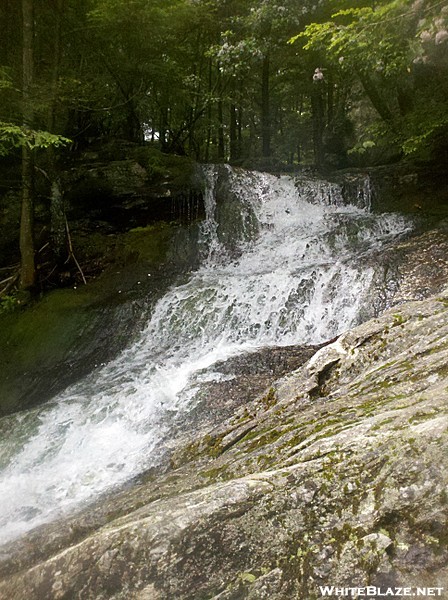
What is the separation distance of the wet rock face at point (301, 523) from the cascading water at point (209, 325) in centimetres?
197

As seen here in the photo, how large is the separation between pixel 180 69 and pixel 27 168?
820cm

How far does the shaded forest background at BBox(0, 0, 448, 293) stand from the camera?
787cm

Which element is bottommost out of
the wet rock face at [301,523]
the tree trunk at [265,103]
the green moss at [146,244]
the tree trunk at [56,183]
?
the wet rock face at [301,523]

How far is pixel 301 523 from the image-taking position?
6.50ft

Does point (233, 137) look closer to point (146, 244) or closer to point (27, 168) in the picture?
point (146, 244)

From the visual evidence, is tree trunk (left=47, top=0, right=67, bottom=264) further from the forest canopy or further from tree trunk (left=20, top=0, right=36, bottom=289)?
tree trunk (left=20, top=0, right=36, bottom=289)

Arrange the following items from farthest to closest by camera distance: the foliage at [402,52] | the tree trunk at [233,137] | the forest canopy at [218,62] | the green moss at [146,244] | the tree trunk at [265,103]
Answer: the tree trunk at [233,137]
the tree trunk at [265,103]
the green moss at [146,244]
the forest canopy at [218,62]
the foliage at [402,52]

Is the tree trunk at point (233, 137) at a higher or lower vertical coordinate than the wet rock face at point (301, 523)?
higher

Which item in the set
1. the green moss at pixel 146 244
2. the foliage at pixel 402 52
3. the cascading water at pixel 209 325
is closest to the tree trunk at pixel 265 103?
the foliage at pixel 402 52

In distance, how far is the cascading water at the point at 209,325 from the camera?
4.93 metres

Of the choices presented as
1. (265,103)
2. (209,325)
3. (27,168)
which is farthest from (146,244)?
(265,103)

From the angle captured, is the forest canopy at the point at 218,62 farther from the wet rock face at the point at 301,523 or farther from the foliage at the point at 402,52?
the wet rock face at the point at 301,523

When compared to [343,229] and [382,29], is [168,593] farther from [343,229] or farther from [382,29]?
[343,229]

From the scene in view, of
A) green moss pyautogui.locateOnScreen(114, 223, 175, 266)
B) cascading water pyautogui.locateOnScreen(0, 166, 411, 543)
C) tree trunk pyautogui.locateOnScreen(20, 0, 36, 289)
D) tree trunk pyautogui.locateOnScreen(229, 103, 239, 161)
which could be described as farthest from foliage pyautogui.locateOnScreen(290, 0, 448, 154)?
tree trunk pyautogui.locateOnScreen(229, 103, 239, 161)
